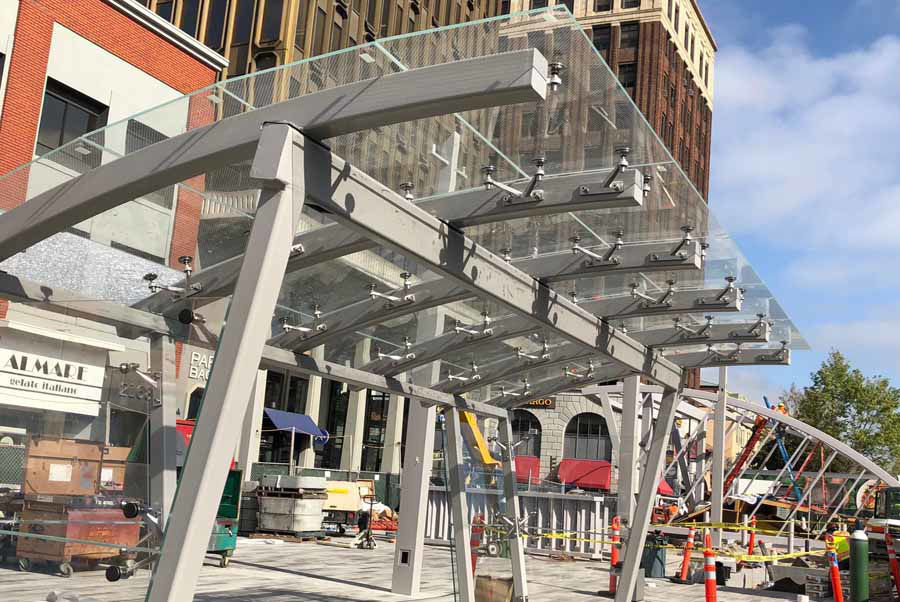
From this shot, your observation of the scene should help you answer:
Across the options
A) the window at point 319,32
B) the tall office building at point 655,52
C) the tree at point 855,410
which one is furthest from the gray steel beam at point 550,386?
the tall office building at point 655,52

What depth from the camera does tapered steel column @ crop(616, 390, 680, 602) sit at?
11.5m

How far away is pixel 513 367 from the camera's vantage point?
11.3 metres

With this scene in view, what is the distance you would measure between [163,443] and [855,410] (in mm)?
51871

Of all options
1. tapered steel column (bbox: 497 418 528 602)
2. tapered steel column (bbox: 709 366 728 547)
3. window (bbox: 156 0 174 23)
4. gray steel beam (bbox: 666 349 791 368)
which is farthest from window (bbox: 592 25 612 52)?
tapered steel column (bbox: 497 418 528 602)

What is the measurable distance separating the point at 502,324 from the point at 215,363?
525 centimetres

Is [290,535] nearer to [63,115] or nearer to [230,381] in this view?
[63,115]

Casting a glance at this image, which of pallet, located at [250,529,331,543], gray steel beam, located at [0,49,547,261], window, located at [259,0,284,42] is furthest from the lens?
window, located at [259,0,284,42]

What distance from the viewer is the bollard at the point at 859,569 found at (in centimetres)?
1288

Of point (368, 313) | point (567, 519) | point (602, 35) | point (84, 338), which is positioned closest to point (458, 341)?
point (368, 313)

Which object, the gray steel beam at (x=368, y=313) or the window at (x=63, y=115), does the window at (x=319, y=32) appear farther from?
the gray steel beam at (x=368, y=313)

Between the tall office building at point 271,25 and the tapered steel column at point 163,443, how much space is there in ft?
103

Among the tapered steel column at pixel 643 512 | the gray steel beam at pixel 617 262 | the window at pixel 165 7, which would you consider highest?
the window at pixel 165 7

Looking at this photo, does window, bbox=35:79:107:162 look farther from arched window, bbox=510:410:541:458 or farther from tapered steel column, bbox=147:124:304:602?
arched window, bbox=510:410:541:458

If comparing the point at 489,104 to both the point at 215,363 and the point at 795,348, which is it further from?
the point at 795,348
